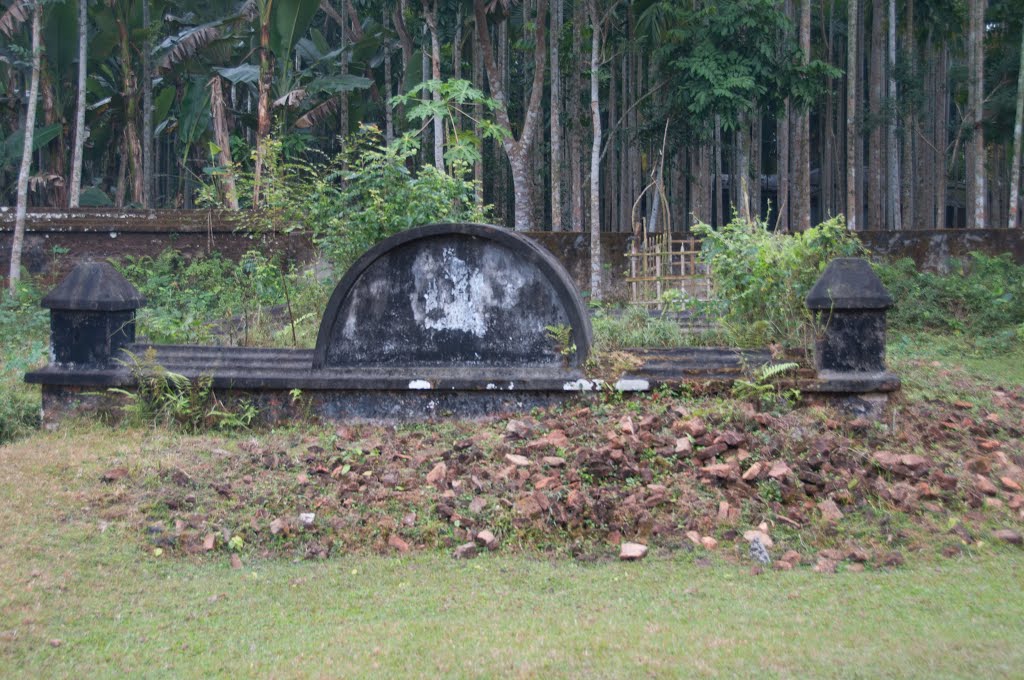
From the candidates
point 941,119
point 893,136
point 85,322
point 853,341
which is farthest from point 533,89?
point 941,119

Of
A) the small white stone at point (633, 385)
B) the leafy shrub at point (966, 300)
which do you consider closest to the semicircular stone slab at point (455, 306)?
the small white stone at point (633, 385)

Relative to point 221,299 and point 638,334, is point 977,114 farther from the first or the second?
point 221,299

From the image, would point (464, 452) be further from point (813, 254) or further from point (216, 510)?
point (813, 254)

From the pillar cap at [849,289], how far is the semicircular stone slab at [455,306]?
170 centimetres

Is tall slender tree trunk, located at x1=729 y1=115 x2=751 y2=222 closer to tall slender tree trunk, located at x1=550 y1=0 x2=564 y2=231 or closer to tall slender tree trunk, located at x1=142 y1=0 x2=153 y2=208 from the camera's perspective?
tall slender tree trunk, located at x1=550 y1=0 x2=564 y2=231

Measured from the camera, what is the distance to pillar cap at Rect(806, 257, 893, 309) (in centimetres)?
673

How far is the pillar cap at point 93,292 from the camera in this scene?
7539mm

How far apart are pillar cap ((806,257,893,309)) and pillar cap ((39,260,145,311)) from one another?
17.2ft

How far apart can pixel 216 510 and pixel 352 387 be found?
1.87 meters

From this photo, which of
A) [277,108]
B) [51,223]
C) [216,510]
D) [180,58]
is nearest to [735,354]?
[216,510]

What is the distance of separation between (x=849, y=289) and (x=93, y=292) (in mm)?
5680

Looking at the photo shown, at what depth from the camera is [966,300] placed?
41.8 ft

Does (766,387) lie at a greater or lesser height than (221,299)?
lesser

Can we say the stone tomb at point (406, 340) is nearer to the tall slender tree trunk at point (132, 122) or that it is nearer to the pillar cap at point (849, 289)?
the pillar cap at point (849, 289)
